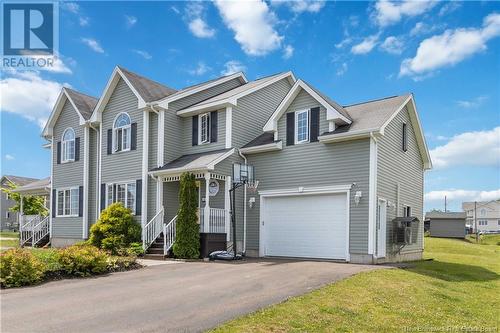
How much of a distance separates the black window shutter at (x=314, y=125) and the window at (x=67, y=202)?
520 inches

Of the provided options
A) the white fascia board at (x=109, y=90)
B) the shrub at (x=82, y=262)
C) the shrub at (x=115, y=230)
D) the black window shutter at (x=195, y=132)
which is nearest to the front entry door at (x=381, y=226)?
the black window shutter at (x=195, y=132)

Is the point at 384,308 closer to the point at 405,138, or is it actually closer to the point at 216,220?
the point at 216,220

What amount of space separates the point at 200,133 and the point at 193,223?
4869mm

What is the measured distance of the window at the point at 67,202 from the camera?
23.0 m

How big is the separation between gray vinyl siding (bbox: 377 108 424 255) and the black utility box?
6316 mm

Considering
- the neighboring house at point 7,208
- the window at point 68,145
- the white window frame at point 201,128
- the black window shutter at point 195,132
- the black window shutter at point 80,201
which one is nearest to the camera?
the white window frame at point 201,128

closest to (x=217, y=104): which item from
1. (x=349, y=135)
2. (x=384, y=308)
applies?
(x=349, y=135)

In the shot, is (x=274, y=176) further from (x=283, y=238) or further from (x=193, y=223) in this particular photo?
(x=193, y=223)

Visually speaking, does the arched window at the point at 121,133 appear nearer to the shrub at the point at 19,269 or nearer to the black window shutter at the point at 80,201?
the black window shutter at the point at 80,201

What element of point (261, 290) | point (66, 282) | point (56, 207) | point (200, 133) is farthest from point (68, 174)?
point (261, 290)

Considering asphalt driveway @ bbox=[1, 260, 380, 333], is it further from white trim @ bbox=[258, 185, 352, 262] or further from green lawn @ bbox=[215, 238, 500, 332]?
white trim @ bbox=[258, 185, 352, 262]

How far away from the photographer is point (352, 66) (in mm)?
17219

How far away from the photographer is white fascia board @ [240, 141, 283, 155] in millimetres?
17641

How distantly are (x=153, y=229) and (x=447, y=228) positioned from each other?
39.9 metres
